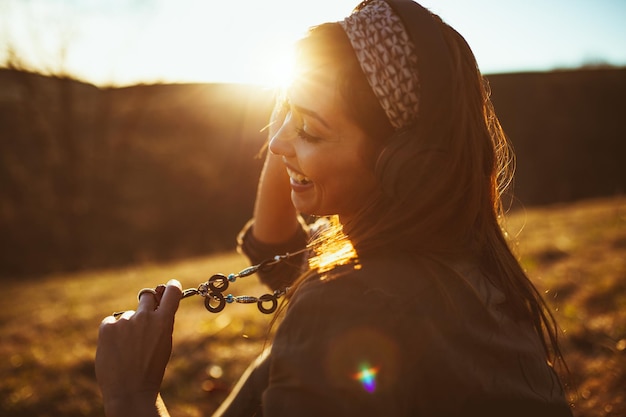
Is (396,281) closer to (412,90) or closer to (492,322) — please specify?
(492,322)

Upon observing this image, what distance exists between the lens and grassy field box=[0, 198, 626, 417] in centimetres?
331

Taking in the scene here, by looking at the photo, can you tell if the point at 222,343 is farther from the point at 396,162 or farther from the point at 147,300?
the point at 396,162

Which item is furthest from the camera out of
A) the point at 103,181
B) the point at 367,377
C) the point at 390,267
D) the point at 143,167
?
the point at 143,167

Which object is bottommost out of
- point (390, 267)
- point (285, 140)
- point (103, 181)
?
point (103, 181)

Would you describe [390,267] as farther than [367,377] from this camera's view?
Yes

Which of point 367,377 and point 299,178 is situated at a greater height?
point 299,178

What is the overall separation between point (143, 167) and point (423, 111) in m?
27.3

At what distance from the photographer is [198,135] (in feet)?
96.5

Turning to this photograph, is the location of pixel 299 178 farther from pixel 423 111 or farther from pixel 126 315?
pixel 126 315

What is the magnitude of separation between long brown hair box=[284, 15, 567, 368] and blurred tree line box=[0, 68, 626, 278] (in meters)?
18.5

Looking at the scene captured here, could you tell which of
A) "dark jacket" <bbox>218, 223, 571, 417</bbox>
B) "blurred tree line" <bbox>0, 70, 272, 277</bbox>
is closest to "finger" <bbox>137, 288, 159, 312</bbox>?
"dark jacket" <bbox>218, 223, 571, 417</bbox>

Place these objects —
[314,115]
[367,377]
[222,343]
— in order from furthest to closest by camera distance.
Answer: [222,343] → [314,115] → [367,377]

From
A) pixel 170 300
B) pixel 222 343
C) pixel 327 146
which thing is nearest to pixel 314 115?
pixel 327 146

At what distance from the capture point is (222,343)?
4.26 metres
